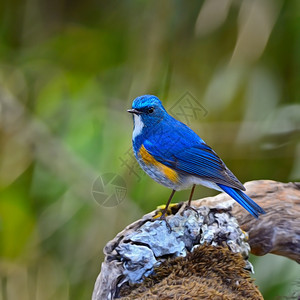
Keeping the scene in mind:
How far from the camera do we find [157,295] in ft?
7.41

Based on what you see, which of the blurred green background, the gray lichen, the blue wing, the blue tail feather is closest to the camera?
the gray lichen

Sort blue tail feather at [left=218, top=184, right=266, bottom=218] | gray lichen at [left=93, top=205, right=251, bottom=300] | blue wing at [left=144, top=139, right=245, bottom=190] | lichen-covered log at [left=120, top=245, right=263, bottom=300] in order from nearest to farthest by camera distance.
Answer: lichen-covered log at [left=120, top=245, right=263, bottom=300], gray lichen at [left=93, top=205, right=251, bottom=300], blue tail feather at [left=218, top=184, right=266, bottom=218], blue wing at [left=144, top=139, right=245, bottom=190]

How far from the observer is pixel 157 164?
9.33 feet

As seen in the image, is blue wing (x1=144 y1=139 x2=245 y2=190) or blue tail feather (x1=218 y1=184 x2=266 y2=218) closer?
blue tail feather (x1=218 y1=184 x2=266 y2=218)

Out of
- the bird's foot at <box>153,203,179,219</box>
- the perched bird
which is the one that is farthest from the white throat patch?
the bird's foot at <box>153,203,179,219</box>

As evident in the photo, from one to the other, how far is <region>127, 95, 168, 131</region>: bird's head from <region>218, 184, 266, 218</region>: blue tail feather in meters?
0.46

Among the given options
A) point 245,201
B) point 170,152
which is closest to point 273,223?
point 245,201

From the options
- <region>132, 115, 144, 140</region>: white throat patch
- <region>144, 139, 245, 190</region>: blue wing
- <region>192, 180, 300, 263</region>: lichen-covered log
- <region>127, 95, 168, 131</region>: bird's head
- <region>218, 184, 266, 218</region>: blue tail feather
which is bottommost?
<region>192, 180, 300, 263</region>: lichen-covered log

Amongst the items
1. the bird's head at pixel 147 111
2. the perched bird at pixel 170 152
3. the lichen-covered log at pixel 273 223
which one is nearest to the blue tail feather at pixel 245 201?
the perched bird at pixel 170 152

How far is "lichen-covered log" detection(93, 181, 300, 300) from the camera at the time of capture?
2.39 meters

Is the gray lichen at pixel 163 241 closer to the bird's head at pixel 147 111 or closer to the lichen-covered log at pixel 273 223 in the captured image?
the lichen-covered log at pixel 273 223

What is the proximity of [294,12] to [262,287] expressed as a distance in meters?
2.01

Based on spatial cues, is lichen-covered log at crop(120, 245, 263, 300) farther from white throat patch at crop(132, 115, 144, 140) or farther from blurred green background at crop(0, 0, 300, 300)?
blurred green background at crop(0, 0, 300, 300)

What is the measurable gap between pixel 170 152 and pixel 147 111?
0.75ft
